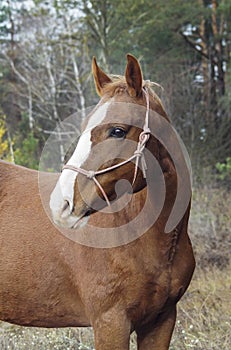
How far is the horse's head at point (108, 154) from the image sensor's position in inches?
87.8

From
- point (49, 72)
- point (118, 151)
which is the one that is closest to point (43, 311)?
point (118, 151)

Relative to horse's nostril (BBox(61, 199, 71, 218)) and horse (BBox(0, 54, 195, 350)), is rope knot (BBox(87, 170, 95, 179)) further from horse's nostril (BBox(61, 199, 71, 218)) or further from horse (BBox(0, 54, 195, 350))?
horse's nostril (BBox(61, 199, 71, 218))

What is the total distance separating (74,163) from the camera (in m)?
2.24

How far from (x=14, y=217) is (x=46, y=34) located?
1644cm

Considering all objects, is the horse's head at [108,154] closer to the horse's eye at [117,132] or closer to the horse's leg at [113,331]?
the horse's eye at [117,132]

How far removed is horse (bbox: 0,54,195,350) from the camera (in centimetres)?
228

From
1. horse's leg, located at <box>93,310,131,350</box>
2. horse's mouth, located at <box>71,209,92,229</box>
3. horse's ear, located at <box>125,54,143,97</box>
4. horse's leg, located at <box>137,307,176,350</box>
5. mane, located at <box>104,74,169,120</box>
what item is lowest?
horse's leg, located at <box>137,307,176,350</box>

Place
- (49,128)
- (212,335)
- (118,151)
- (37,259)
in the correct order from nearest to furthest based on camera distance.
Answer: (118,151) < (37,259) < (212,335) < (49,128)

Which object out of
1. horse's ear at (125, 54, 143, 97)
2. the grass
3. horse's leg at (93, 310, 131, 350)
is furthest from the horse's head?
the grass

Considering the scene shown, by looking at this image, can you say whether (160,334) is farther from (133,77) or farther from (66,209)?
(133,77)

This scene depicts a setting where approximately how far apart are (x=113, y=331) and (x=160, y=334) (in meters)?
0.39

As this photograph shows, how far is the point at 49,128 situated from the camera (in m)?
20.3

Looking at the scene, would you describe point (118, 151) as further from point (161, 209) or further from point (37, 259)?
point (37, 259)

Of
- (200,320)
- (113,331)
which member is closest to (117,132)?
(113,331)
